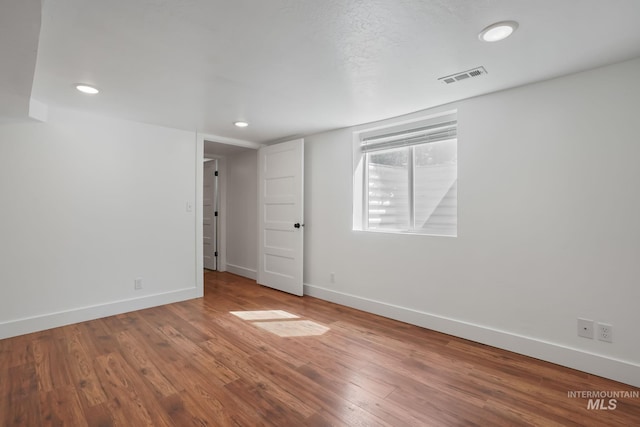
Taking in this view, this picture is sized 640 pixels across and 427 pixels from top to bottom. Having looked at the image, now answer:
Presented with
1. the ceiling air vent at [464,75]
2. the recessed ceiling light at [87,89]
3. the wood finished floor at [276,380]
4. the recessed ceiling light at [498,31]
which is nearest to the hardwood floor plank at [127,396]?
the wood finished floor at [276,380]

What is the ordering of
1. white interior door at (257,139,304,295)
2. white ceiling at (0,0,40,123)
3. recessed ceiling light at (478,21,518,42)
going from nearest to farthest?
white ceiling at (0,0,40,123)
recessed ceiling light at (478,21,518,42)
white interior door at (257,139,304,295)

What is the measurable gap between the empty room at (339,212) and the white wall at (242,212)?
1234 mm

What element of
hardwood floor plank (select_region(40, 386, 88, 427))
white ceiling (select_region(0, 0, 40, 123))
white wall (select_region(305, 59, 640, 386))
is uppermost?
white ceiling (select_region(0, 0, 40, 123))

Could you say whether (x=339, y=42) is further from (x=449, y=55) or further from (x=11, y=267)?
(x=11, y=267)

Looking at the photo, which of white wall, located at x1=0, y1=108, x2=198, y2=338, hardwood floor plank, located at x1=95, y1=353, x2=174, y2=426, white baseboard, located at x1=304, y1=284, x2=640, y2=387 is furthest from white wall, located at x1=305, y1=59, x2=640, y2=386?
white wall, located at x1=0, y1=108, x2=198, y2=338

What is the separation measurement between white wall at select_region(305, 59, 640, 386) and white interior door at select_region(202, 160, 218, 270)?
12.8 feet

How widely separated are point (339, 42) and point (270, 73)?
2.13ft

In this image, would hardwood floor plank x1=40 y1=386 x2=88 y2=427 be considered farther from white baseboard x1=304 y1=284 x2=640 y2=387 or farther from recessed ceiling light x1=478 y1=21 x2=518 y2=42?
recessed ceiling light x1=478 y1=21 x2=518 y2=42

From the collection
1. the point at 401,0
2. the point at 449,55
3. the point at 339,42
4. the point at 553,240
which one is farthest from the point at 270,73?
the point at 553,240

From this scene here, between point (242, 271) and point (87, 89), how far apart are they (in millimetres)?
3670

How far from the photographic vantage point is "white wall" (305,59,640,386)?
209 centimetres

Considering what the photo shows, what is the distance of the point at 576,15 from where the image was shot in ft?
5.18

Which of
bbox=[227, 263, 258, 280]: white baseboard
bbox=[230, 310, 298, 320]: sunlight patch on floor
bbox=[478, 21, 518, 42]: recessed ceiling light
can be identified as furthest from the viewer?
bbox=[227, 263, 258, 280]: white baseboard

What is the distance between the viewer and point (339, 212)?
388cm
